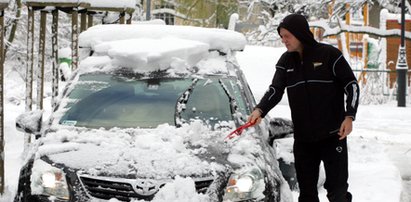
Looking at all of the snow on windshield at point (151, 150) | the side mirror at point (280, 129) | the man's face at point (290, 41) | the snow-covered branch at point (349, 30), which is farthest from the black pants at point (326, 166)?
the snow-covered branch at point (349, 30)

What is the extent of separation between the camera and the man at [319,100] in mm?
4984

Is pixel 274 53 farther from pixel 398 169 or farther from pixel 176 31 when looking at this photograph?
pixel 176 31

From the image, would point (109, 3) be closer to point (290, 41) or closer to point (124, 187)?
point (290, 41)

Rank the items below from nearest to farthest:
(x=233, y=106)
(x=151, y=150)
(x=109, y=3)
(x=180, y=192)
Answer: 1. (x=180, y=192)
2. (x=151, y=150)
3. (x=233, y=106)
4. (x=109, y=3)

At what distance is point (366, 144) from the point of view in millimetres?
11242

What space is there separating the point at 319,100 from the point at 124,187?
5.55ft

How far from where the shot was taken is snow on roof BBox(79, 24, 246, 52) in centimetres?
562

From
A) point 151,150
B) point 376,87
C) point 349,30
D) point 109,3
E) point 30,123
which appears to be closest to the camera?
point 151,150

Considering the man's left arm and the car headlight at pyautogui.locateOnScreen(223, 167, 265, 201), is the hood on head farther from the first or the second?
the car headlight at pyautogui.locateOnScreen(223, 167, 265, 201)

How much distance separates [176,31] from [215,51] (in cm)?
40

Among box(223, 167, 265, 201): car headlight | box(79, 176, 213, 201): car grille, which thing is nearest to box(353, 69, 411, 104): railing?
box(223, 167, 265, 201): car headlight

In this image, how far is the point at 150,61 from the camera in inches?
209

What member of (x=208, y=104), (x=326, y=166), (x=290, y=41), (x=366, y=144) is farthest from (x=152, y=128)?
(x=366, y=144)

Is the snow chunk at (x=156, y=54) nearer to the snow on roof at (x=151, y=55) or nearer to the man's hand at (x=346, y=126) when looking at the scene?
the snow on roof at (x=151, y=55)
